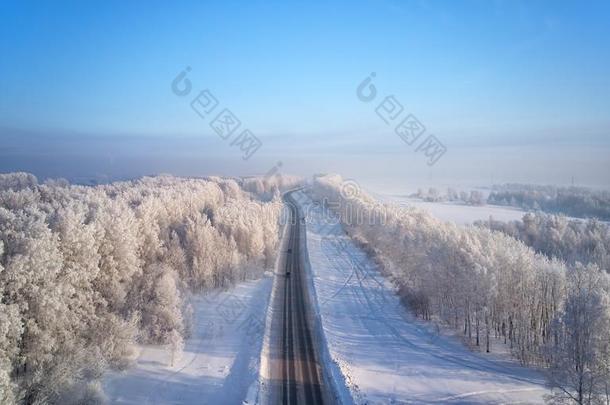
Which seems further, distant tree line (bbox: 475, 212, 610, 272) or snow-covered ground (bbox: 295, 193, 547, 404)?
distant tree line (bbox: 475, 212, 610, 272)

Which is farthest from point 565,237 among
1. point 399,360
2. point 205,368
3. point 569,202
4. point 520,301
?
point 569,202

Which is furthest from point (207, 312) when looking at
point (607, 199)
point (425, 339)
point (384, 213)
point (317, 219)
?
point (607, 199)

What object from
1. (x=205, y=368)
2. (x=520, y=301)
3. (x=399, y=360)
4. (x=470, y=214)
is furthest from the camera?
(x=470, y=214)

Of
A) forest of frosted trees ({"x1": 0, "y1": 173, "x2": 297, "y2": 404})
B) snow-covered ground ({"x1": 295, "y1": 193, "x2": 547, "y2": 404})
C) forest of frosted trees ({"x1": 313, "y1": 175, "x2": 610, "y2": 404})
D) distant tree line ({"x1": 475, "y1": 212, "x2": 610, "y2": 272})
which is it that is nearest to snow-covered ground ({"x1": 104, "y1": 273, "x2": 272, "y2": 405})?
forest of frosted trees ({"x1": 0, "y1": 173, "x2": 297, "y2": 404})

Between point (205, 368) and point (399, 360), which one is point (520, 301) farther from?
point (205, 368)

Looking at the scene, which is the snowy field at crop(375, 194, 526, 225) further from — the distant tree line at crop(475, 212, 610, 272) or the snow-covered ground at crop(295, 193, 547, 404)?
the snow-covered ground at crop(295, 193, 547, 404)
